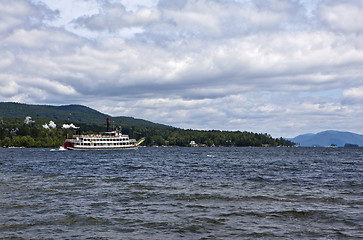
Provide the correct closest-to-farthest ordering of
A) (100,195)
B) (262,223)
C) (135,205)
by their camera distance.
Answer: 1. (262,223)
2. (135,205)
3. (100,195)

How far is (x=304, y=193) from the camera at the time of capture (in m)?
30.3

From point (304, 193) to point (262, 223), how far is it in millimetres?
13103

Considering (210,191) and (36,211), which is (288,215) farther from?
(36,211)

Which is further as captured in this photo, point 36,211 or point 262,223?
point 36,211

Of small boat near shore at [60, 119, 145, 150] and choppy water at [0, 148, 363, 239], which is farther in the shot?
small boat near shore at [60, 119, 145, 150]

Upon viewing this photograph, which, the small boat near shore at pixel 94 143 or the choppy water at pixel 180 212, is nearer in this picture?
the choppy water at pixel 180 212

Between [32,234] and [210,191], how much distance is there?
698 inches

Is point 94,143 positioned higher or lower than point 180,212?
higher

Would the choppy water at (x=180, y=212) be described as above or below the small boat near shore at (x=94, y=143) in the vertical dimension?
below

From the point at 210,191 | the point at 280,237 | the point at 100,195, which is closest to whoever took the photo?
the point at 280,237

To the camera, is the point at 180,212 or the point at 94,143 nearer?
the point at 180,212

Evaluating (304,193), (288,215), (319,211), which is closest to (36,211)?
(288,215)

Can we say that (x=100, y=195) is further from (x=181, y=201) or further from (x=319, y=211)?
(x=319, y=211)

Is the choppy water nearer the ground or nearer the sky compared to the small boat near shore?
nearer the ground
